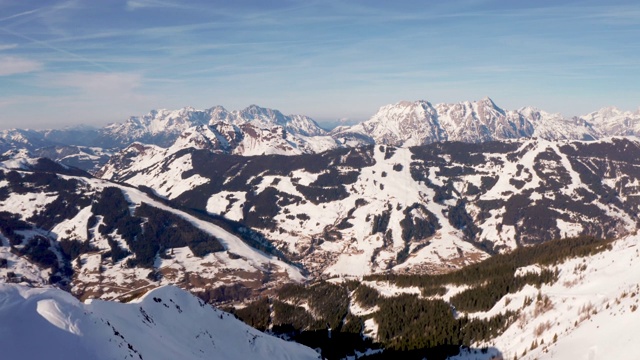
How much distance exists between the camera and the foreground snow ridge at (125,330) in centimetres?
4625

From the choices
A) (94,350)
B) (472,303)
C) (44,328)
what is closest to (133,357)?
(94,350)

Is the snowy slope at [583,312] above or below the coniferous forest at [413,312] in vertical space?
above

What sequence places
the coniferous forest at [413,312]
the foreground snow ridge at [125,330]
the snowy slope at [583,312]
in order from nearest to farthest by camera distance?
1. the snowy slope at [583,312]
2. the foreground snow ridge at [125,330]
3. the coniferous forest at [413,312]

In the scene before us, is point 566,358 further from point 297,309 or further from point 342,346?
point 297,309

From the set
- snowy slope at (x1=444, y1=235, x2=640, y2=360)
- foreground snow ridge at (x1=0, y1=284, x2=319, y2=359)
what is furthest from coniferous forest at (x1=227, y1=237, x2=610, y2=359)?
foreground snow ridge at (x1=0, y1=284, x2=319, y2=359)

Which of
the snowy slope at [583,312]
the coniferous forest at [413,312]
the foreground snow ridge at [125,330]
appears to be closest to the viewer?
the snowy slope at [583,312]

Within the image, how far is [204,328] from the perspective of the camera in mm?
105750

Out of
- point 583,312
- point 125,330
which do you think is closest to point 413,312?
point 583,312

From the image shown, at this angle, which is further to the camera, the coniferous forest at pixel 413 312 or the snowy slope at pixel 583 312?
the coniferous forest at pixel 413 312

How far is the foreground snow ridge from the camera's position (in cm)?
4625

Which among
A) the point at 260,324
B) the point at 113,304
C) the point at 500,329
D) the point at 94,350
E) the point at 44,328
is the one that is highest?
the point at 44,328

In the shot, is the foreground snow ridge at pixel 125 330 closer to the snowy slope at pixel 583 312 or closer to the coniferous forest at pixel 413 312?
the coniferous forest at pixel 413 312

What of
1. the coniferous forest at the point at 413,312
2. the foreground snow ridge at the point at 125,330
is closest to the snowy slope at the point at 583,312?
the coniferous forest at the point at 413,312

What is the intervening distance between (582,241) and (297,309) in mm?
127169
